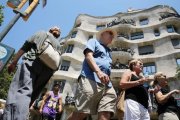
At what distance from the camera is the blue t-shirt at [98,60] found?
4039mm

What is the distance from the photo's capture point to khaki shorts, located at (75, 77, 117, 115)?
3.71m

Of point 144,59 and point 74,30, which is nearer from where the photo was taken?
point 144,59

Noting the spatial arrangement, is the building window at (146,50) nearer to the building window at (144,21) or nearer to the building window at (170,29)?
the building window at (170,29)

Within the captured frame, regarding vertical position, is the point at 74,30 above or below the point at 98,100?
above

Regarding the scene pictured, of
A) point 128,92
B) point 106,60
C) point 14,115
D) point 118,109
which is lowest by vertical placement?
point 14,115

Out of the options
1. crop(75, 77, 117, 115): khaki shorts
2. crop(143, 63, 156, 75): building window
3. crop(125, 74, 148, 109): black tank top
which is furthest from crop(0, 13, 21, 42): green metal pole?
crop(143, 63, 156, 75): building window

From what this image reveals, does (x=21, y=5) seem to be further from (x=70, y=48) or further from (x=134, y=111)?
(x=70, y=48)

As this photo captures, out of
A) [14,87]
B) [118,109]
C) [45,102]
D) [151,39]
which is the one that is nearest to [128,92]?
[118,109]

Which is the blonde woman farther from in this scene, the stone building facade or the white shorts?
the stone building facade

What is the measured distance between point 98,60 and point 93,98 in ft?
2.55

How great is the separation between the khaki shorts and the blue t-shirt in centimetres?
14

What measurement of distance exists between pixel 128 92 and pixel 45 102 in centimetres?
280

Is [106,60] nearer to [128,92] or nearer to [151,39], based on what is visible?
[128,92]

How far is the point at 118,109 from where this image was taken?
15.0 ft
